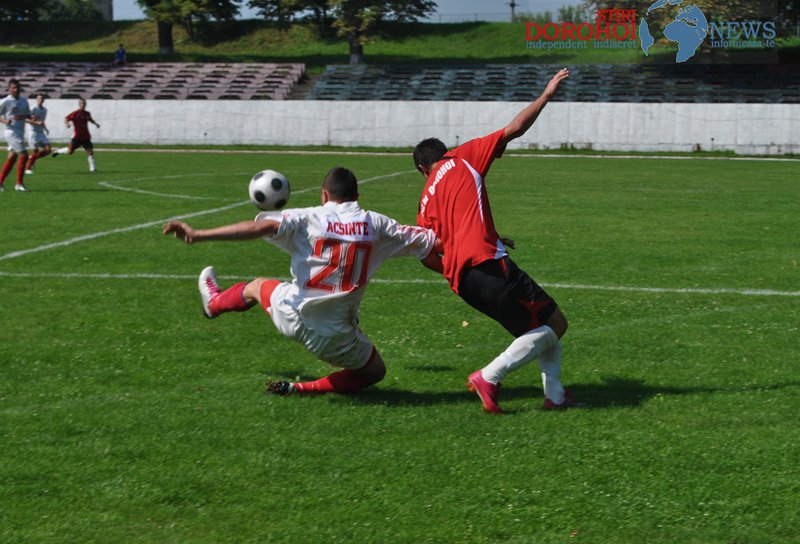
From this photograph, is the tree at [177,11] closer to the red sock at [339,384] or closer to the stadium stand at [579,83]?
the stadium stand at [579,83]

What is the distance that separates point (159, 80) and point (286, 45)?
53.5 ft

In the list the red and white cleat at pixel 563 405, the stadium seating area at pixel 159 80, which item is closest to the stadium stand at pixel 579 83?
the stadium seating area at pixel 159 80

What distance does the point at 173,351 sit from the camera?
7.82 meters

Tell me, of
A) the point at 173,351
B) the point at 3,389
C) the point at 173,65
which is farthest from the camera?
the point at 173,65

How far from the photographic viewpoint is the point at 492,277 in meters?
6.31

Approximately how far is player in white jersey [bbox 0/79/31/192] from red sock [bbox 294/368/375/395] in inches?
621

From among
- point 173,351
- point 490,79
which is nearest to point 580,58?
point 490,79

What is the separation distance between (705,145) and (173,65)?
2941 cm

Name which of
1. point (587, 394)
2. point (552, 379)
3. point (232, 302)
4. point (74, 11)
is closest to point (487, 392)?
point (552, 379)

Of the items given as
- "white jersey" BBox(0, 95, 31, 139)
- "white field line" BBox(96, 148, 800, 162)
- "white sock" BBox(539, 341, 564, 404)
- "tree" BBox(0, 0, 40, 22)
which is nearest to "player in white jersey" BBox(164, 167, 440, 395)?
"white sock" BBox(539, 341, 564, 404)

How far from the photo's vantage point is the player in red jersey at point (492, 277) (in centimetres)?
630

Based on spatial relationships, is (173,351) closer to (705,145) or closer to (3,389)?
(3,389)

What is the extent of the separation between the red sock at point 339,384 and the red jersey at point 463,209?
0.87m

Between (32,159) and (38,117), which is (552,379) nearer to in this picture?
(32,159)
